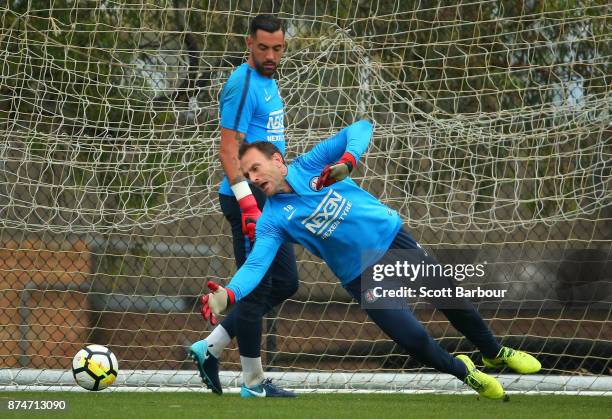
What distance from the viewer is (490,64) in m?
8.08

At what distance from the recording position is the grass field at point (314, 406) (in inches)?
214

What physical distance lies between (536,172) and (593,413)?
271cm

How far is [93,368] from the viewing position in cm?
636

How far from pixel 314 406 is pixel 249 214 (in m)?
1.13

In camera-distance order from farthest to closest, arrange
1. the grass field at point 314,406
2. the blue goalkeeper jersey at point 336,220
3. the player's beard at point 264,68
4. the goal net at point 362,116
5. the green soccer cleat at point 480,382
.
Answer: the goal net at point 362,116 < the player's beard at point 264,68 < the green soccer cleat at point 480,382 < the blue goalkeeper jersey at point 336,220 < the grass field at point 314,406

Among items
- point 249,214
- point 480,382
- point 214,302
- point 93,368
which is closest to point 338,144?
point 249,214

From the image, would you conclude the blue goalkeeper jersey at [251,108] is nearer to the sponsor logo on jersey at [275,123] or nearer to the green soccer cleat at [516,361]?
the sponsor logo on jersey at [275,123]

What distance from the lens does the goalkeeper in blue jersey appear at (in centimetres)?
546

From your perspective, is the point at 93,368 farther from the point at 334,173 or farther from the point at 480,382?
the point at 480,382

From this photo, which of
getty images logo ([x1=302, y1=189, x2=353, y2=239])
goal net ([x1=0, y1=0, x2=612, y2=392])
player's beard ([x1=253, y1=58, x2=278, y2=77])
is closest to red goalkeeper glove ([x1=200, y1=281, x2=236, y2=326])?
getty images logo ([x1=302, y1=189, x2=353, y2=239])

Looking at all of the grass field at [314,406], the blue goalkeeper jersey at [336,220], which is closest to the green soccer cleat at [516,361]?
the grass field at [314,406]

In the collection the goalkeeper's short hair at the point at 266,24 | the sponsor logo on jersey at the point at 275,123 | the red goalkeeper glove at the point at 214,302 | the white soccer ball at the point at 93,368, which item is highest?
the goalkeeper's short hair at the point at 266,24

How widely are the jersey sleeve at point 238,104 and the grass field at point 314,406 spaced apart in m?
1.58

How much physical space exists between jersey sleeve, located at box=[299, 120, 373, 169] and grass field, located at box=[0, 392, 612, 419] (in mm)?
1311
